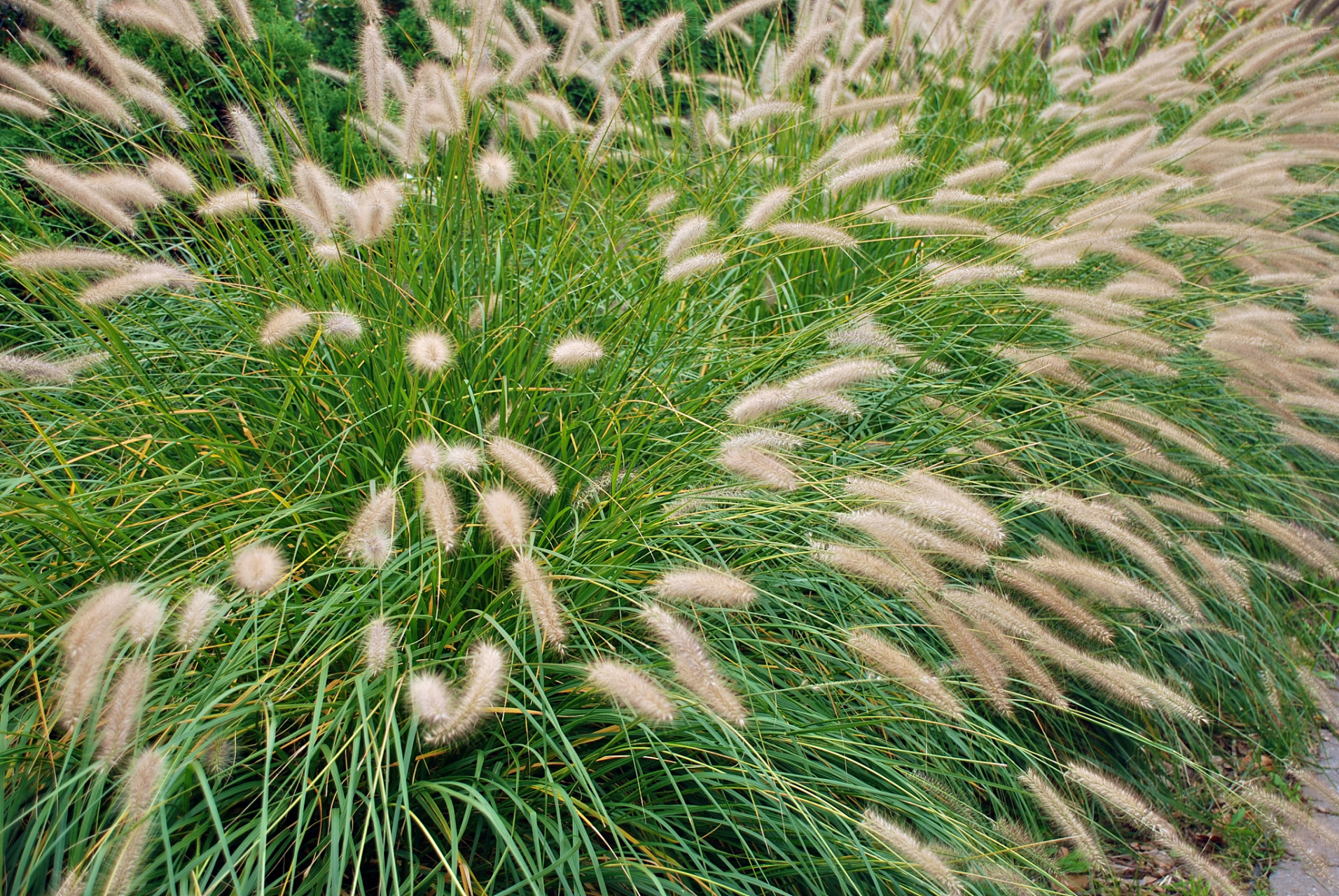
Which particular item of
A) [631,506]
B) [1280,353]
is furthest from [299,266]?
[1280,353]

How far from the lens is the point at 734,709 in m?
1.69

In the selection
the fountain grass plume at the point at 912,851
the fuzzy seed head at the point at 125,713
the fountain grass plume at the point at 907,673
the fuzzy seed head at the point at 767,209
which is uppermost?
the fuzzy seed head at the point at 125,713

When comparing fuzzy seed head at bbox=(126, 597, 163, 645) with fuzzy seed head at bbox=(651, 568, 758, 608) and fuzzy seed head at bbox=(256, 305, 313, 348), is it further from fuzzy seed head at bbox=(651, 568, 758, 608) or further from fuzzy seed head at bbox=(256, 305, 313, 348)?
fuzzy seed head at bbox=(651, 568, 758, 608)

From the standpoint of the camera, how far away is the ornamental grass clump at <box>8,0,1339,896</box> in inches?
73.2

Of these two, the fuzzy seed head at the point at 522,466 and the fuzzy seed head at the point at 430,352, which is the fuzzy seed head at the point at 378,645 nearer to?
the fuzzy seed head at the point at 522,466

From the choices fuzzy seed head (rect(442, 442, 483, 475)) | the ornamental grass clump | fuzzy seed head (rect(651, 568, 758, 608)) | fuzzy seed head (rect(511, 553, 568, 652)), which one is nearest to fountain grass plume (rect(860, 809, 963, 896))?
the ornamental grass clump

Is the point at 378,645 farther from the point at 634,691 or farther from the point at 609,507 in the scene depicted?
the point at 609,507

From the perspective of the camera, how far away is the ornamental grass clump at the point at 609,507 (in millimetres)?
1860

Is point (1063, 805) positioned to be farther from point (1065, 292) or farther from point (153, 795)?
point (153, 795)

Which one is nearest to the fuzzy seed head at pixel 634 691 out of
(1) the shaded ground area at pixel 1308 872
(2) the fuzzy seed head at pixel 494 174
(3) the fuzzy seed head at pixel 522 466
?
(3) the fuzzy seed head at pixel 522 466

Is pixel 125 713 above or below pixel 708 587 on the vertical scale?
above

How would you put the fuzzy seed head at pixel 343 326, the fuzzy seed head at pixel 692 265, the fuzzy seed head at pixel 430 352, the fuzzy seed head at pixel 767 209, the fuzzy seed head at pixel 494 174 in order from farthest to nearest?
the fuzzy seed head at pixel 767 209
the fuzzy seed head at pixel 494 174
the fuzzy seed head at pixel 692 265
the fuzzy seed head at pixel 343 326
the fuzzy seed head at pixel 430 352

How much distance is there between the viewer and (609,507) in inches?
97.2

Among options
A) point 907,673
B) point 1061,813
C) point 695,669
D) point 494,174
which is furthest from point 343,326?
point 1061,813
